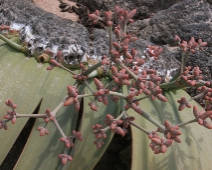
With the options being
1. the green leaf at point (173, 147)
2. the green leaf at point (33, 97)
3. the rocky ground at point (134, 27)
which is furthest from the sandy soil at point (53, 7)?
the green leaf at point (173, 147)

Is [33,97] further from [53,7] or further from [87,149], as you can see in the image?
[53,7]

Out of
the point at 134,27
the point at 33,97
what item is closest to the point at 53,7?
the point at 134,27

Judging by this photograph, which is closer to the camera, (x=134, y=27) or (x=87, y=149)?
(x=87, y=149)

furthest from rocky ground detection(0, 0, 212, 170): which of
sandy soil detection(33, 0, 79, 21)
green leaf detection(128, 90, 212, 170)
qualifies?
green leaf detection(128, 90, 212, 170)

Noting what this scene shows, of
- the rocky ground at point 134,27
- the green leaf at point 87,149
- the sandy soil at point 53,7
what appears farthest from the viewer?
the sandy soil at point 53,7

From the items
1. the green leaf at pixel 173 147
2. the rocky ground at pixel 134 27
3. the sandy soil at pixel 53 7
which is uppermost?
the rocky ground at pixel 134 27

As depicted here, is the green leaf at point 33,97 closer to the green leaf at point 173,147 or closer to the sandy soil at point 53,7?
the green leaf at point 173,147

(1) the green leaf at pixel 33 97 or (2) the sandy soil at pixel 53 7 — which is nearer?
(1) the green leaf at pixel 33 97

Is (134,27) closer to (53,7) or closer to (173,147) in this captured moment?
(53,7)

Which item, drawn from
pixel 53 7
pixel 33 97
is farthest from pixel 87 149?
pixel 53 7
